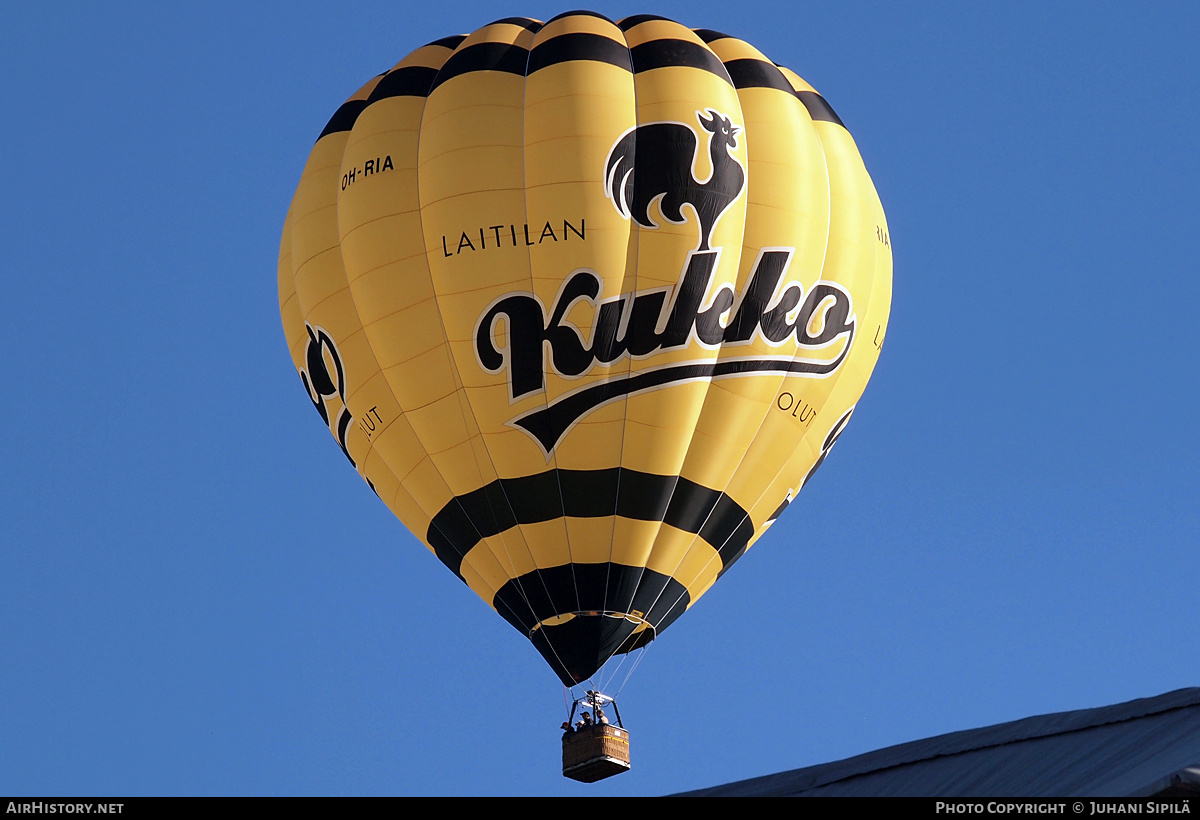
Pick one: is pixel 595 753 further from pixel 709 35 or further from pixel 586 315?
pixel 709 35

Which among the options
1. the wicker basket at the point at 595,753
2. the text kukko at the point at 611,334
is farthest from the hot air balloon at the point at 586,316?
the wicker basket at the point at 595,753

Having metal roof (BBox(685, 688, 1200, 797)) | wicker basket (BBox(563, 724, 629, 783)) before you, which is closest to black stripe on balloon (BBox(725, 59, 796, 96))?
wicker basket (BBox(563, 724, 629, 783))

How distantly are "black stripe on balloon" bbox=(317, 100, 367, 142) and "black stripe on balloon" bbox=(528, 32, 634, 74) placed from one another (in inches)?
86.7

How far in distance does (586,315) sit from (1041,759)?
261 inches

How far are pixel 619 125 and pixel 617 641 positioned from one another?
17.8ft

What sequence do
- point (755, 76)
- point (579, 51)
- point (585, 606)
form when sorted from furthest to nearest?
1. point (755, 76)
2. point (579, 51)
3. point (585, 606)

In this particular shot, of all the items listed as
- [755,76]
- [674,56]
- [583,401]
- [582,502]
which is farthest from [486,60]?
[582,502]

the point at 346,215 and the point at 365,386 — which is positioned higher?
the point at 346,215

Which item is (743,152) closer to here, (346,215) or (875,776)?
(346,215)

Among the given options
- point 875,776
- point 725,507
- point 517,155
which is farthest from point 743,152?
point 875,776

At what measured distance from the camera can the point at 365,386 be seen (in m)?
21.0

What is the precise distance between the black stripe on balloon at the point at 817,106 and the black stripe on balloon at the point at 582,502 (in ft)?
15.0

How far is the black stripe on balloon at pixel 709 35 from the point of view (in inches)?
878

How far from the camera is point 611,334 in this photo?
66.0 ft
